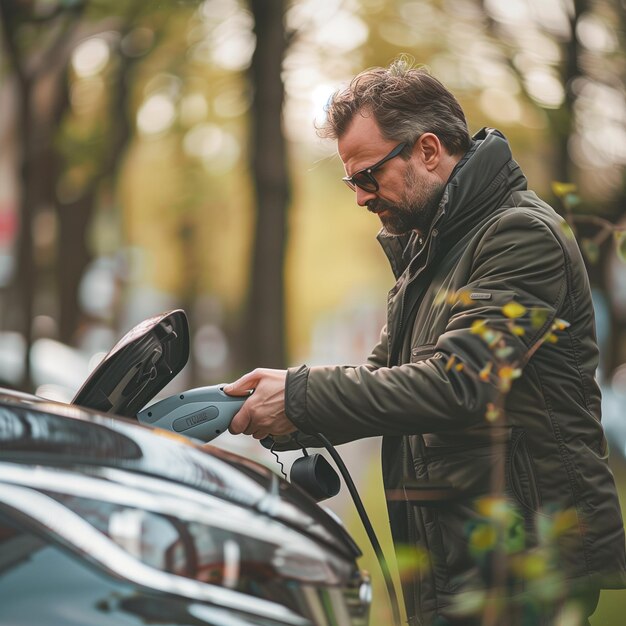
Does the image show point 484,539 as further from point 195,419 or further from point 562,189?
point 562,189

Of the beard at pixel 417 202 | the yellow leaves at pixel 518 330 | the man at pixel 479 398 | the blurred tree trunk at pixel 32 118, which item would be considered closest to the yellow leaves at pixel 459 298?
the man at pixel 479 398

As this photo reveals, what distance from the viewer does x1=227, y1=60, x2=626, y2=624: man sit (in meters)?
3.01

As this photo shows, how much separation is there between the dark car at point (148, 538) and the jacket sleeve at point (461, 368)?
44cm

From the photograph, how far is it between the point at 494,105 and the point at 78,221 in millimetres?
6705

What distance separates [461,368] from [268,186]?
7.63 m

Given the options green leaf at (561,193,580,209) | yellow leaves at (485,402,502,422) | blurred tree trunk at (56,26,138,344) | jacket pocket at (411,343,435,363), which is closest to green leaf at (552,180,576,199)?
green leaf at (561,193,580,209)

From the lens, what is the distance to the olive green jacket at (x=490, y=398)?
3.02 m

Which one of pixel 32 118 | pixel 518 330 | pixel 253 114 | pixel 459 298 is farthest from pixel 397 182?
pixel 32 118

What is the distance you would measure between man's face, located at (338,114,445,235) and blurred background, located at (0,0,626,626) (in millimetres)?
3997

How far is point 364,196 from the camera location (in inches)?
142

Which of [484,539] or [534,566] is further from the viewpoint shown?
[484,539]

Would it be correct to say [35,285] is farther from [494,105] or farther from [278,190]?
[494,105]

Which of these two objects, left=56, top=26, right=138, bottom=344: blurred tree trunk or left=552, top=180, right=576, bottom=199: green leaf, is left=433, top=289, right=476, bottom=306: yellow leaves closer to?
left=552, top=180, right=576, bottom=199: green leaf

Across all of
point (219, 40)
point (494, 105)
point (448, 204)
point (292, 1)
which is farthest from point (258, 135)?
point (448, 204)
